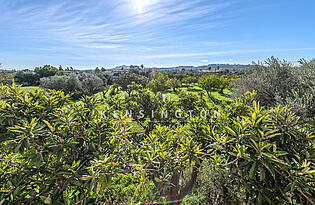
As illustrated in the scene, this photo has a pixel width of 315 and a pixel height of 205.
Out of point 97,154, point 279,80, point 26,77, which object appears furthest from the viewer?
point 26,77

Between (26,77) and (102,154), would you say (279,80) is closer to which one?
(102,154)

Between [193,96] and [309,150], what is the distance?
12.5 ft

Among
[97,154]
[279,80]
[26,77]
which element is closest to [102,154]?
[97,154]

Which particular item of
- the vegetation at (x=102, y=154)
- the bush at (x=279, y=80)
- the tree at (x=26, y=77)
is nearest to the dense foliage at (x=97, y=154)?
the vegetation at (x=102, y=154)

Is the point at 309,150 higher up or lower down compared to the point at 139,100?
lower down

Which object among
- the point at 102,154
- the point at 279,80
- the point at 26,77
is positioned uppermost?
the point at 26,77

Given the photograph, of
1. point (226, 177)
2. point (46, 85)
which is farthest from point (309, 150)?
point (46, 85)

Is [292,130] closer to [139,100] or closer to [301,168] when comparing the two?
[301,168]

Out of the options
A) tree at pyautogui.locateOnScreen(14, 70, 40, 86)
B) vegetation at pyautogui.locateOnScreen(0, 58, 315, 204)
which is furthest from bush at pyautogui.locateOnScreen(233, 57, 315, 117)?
tree at pyautogui.locateOnScreen(14, 70, 40, 86)

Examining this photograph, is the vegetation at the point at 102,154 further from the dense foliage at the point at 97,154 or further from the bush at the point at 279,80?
the bush at the point at 279,80

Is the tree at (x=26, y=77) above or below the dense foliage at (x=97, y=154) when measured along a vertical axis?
above

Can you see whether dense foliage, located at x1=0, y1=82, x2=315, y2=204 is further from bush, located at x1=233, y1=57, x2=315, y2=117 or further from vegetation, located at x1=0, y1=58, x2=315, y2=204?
bush, located at x1=233, y1=57, x2=315, y2=117

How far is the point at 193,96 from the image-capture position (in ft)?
18.7

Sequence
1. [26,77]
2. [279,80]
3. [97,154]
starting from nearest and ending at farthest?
[97,154] → [279,80] → [26,77]
